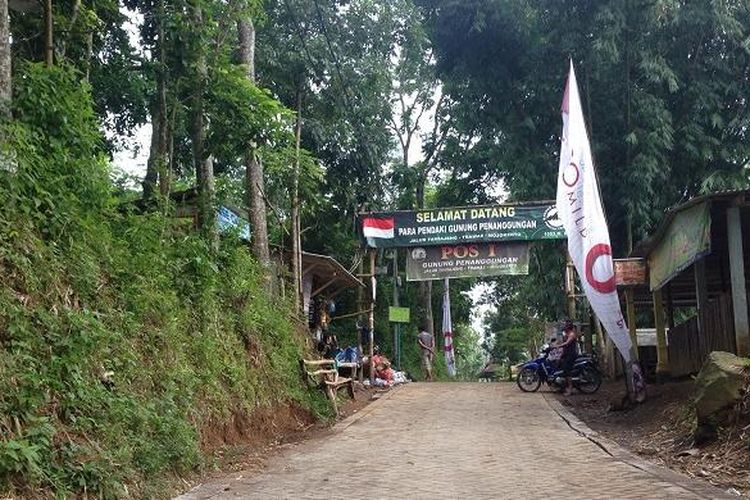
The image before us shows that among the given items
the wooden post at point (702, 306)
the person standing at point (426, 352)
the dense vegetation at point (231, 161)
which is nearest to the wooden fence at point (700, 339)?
the wooden post at point (702, 306)

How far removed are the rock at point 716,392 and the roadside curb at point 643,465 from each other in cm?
77

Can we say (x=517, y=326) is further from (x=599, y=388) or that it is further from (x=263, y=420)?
(x=263, y=420)

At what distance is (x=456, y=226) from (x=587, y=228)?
7.54 m

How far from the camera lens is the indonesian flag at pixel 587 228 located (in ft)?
37.3

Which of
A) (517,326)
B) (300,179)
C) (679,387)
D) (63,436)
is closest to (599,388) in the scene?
(679,387)

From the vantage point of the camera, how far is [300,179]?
14.7 metres

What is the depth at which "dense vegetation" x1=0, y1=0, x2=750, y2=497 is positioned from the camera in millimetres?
5922

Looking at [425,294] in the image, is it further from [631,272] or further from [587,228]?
[587,228]

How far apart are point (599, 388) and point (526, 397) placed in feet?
5.59

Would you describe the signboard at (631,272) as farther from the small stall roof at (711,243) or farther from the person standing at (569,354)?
the person standing at (569,354)

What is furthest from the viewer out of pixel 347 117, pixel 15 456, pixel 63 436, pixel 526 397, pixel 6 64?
pixel 347 117

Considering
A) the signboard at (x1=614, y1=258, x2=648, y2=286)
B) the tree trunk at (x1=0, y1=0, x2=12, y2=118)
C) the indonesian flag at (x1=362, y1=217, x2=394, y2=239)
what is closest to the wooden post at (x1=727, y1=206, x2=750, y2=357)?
the signboard at (x1=614, y1=258, x2=648, y2=286)

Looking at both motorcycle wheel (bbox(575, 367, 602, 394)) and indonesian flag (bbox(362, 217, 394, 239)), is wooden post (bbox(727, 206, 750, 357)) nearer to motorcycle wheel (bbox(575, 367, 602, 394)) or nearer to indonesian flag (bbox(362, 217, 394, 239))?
motorcycle wheel (bbox(575, 367, 602, 394))

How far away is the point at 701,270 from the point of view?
11.5m
